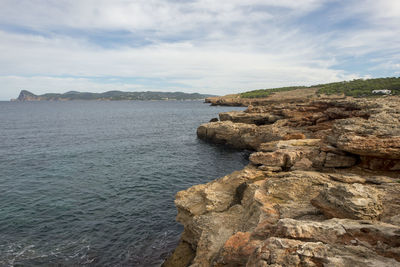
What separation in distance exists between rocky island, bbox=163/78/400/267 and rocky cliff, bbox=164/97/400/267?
0.03 m

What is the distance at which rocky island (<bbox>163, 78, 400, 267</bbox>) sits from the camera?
7.03 m

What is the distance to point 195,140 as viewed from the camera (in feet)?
193

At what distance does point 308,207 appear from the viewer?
12008 millimetres

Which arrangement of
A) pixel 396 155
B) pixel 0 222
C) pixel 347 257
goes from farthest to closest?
pixel 0 222 < pixel 396 155 < pixel 347 257

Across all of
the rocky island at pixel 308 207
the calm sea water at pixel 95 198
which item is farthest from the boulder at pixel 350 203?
the calm sea water at pixel 95 198

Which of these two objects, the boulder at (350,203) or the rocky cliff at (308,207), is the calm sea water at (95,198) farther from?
the boulder at (350,203)

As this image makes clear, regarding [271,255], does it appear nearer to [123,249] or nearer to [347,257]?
[347,257]

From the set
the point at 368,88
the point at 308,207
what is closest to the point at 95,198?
the point at 308,207

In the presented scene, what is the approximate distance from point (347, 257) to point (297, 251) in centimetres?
128

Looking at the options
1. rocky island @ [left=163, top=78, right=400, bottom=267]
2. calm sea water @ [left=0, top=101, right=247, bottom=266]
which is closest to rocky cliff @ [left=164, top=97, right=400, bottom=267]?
rocky island @ [left=163, top=78, right=400, bottom=267]

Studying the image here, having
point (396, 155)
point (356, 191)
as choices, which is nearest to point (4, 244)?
point (356, 191)

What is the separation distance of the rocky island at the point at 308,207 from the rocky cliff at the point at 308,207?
3cm

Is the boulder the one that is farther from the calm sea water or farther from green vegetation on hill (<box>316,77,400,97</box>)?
green vegetation on hill (<box>316,77,400,97</box>)

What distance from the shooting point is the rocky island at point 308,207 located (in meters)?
7.03
